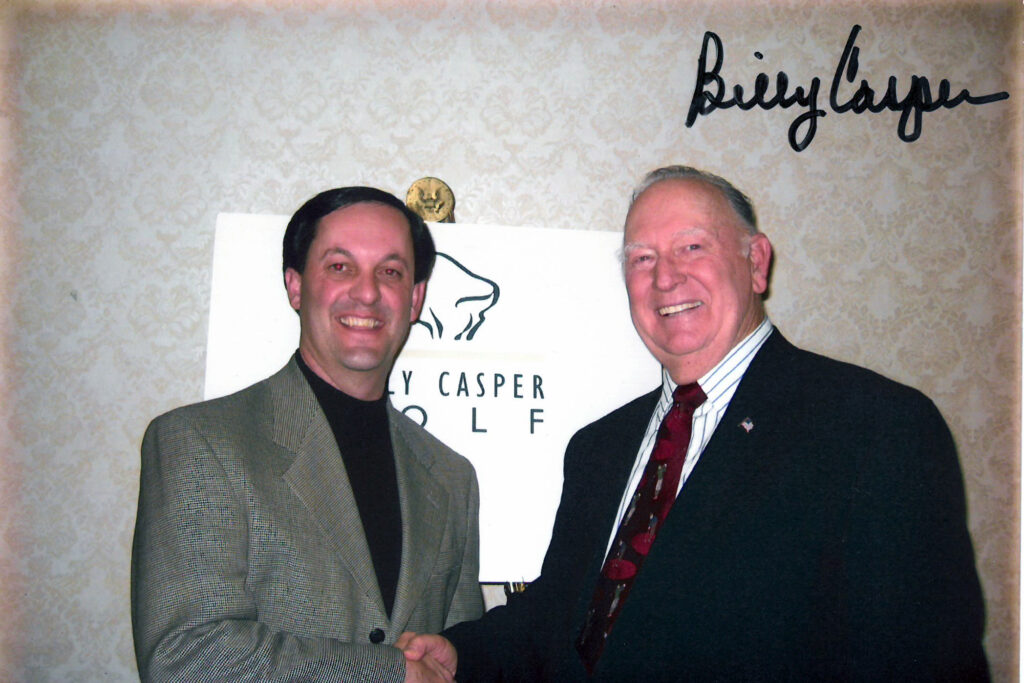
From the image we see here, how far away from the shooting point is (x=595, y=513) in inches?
56.2

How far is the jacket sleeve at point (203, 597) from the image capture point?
1107mm

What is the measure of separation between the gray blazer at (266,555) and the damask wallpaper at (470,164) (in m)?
0.47

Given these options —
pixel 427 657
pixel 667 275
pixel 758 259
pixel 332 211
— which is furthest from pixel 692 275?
pixel 427 657

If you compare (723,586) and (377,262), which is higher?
(377,262)

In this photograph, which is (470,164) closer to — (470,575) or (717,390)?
(717,390)

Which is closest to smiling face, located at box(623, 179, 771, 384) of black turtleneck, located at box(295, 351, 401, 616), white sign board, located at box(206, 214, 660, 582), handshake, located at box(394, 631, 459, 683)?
white sign board, located at box(206, 214, 660, 582)

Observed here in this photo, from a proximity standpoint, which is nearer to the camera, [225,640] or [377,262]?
[225,640]

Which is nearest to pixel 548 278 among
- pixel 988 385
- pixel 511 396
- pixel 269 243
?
pixel 511 396

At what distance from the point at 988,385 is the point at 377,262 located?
1.74 meters

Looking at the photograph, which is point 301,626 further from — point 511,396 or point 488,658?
point 511,396

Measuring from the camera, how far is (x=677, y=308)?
1.37 meters
